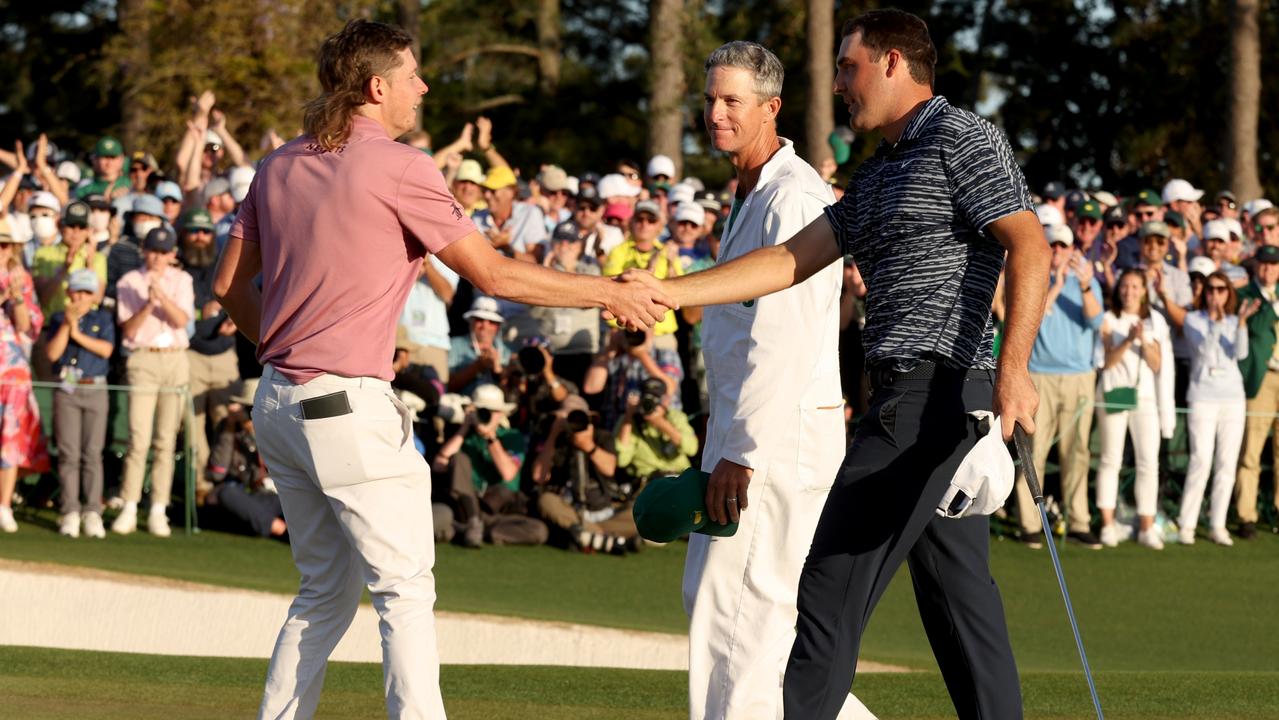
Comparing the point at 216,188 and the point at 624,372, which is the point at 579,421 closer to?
the point at 624,372

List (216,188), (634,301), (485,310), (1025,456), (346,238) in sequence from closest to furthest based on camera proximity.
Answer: (1025,456) < (346,238) < (634,301) < (485,310) < (216,188)

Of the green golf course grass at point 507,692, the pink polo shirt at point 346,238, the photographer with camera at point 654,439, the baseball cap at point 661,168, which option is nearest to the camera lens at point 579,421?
the photographer with camera at point 654,439

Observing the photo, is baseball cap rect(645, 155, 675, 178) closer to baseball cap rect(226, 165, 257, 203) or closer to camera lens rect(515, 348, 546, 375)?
baseball cap rect(226, 165, 257, 203)

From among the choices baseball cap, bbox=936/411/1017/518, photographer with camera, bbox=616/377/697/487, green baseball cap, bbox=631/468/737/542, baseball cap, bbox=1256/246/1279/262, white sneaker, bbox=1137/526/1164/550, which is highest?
baseball cap, bbox=1256/246/1279/262

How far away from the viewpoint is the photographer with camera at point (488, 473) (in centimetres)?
1311

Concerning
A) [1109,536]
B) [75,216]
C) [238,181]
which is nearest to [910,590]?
[1109,536]

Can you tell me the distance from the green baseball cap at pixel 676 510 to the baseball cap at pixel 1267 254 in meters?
10.5

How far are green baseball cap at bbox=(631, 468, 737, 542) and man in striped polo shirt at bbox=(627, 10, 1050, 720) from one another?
620 millimetres

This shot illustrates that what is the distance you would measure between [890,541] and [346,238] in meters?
1.70

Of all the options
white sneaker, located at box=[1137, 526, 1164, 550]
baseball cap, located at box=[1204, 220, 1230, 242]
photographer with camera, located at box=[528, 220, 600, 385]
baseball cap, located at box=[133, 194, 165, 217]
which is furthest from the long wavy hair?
baseball cap, located at box=[1204, 220, 1230, 242]

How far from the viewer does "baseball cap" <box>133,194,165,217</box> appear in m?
14.2

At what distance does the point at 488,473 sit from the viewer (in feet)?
44.4

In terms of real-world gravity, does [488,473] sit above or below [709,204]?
below

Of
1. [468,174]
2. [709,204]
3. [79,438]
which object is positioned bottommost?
[79,438]
